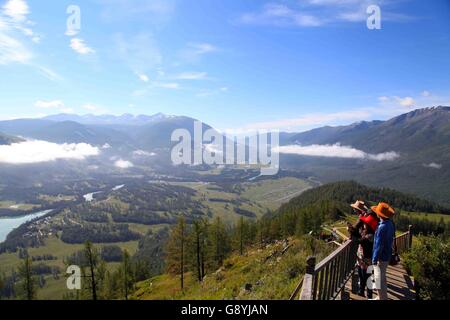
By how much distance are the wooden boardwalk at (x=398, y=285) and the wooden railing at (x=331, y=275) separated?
0.71 metres

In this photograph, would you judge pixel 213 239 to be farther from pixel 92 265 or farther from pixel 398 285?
pixel 398 285

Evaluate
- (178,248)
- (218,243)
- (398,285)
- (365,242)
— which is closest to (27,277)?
(178,248)

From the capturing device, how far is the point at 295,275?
52.3 feet

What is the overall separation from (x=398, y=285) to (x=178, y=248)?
43020 mm

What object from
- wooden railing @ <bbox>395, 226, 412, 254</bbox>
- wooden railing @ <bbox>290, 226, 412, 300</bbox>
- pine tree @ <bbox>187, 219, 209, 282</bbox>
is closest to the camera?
wooden railing @ <bbox>290, 226, 412, 300</bbox>

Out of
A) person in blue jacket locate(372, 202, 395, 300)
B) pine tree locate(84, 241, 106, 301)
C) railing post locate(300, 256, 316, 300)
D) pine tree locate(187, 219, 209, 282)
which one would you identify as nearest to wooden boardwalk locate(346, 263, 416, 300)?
person in blue jacket locate(372, 202, 395, 300)

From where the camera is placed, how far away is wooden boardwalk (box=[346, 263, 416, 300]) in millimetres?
11000

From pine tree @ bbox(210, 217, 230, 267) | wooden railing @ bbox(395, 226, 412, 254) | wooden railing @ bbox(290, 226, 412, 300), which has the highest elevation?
wooden railing @ bbox(290, 226, 412, 300)

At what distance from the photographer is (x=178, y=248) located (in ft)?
171

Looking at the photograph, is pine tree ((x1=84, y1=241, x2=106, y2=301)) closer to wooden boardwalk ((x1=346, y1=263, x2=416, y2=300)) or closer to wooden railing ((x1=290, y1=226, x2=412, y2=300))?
wooden railing ((x1=290, y1=226, x2=412, y2=300))

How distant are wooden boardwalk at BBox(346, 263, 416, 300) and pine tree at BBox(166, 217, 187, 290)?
3736cm
